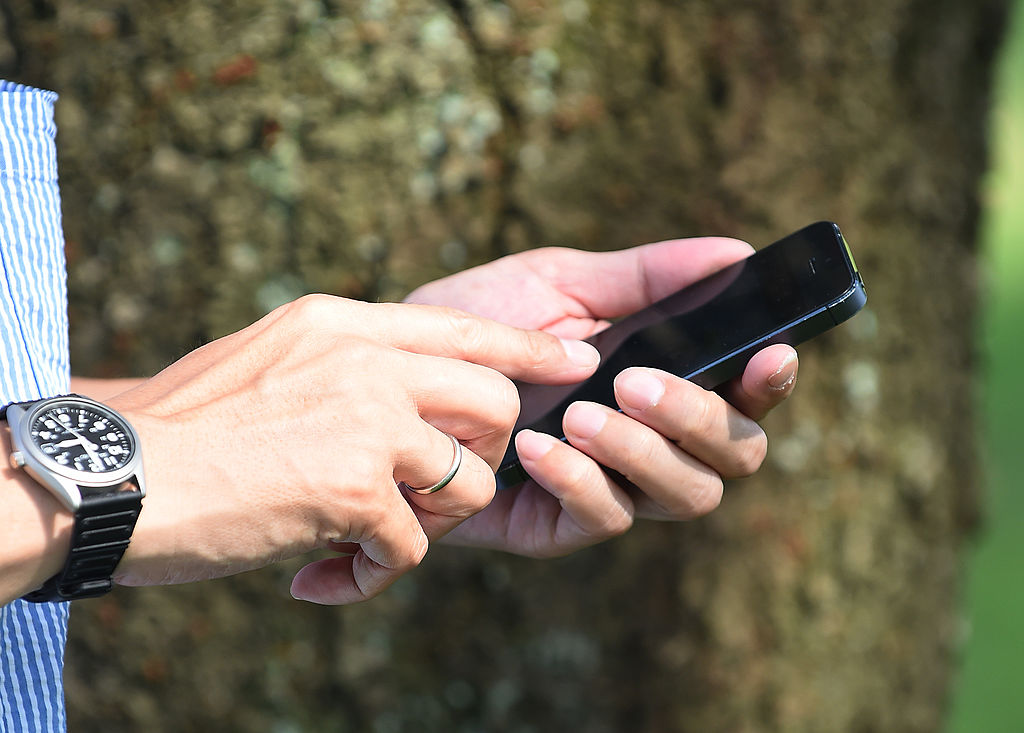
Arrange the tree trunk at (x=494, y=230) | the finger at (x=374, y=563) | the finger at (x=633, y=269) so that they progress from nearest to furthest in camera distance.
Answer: the finger at (x=374, y=563)
the finger at (x=633, y=269)
the tree trunk at (x=494, y=230)

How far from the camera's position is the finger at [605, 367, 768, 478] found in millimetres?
1089

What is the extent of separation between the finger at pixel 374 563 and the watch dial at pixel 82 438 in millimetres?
251

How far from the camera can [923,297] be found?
190 cm

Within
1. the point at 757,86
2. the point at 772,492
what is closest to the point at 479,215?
the point at 757,86

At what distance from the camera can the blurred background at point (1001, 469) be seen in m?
2.85

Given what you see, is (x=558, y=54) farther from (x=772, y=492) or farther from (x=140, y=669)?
(x=140, y=669)

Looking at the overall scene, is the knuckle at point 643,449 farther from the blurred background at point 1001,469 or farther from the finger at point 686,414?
the blurred background at point 1001,469

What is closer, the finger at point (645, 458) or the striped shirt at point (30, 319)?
the striped shirt at point (30, 319)

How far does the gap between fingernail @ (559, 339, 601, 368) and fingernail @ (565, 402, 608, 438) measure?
0.06 metres

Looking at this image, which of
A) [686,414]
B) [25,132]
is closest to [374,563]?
[686,414]

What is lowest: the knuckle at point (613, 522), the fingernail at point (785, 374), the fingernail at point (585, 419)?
the knuckle at point (613, 522)

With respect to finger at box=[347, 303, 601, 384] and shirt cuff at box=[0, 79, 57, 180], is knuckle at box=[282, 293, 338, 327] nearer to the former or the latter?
finger at box=[347, 303, 601, 384]

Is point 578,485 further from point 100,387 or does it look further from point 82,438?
point 100,387

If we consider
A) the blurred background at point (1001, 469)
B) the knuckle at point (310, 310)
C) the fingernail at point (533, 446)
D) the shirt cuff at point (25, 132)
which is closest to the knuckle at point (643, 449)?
the fingernail at point (533, 446)
